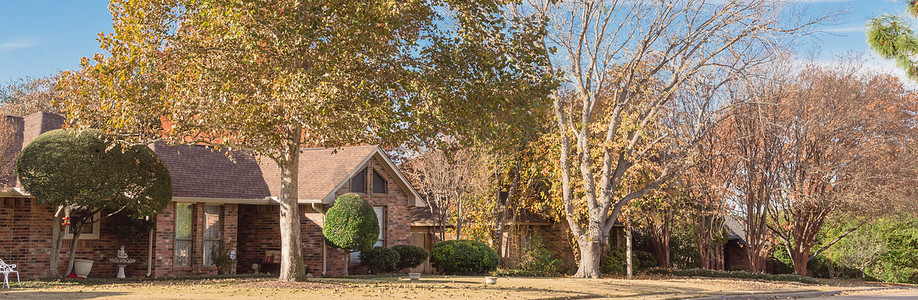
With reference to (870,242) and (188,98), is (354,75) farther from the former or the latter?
(870,242)

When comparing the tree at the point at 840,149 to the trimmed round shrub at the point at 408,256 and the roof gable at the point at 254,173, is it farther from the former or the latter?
the roof gable at the point at 254,173

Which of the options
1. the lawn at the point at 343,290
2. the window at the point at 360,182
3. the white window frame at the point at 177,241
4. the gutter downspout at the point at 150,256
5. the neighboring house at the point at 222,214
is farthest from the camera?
the window at the point at 360,182

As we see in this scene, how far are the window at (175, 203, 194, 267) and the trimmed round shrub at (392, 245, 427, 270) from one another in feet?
22.6

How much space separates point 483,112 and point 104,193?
9.76 meters

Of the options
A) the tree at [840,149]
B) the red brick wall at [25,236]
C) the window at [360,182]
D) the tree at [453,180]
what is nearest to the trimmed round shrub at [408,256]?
the window at [360,182]

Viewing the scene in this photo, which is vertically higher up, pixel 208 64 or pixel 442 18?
pixel 442 18

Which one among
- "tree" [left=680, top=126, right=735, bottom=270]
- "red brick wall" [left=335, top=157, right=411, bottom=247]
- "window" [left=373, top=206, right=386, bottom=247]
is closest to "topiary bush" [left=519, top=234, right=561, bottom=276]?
"red brick wall" [left=335, top=157, right=411, bottom=247]

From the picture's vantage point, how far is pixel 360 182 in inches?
1080

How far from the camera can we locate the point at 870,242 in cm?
3562

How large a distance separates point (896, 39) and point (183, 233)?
853 inches

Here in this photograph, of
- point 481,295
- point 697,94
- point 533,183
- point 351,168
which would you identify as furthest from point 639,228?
point 481,295

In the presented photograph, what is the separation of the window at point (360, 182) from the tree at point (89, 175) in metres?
7.45

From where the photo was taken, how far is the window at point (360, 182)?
27.2 metres

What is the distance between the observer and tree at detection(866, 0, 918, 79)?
2202cm
